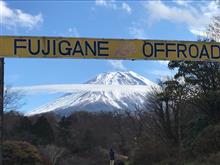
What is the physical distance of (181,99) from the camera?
47.9 m

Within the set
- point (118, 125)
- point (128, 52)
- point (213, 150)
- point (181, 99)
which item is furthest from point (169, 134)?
point (118, 125)

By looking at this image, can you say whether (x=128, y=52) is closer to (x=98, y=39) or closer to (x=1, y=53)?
(x=98, y=39)

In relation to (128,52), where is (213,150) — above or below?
below

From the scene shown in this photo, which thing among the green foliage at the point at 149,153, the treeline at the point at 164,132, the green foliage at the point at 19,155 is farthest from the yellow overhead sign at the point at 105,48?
the green foliage at the point at 149,153

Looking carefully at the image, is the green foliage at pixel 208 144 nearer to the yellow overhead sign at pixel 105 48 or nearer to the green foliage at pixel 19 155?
the green foliage at pixel 19 155

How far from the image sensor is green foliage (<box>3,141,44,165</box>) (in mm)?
33344

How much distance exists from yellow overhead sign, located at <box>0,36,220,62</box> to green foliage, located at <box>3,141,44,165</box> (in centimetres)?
1728

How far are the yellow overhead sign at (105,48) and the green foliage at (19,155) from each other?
17279 millimetres

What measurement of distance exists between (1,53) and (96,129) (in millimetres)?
83136

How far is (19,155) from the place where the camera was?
110 ft

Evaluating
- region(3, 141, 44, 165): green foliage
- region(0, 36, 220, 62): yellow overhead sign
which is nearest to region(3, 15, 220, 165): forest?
region(3, 141, 44, 165): green foliage

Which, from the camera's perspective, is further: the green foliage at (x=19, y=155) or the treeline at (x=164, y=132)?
the treeline at (x=164, y=132)

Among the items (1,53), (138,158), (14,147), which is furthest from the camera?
(138,158)

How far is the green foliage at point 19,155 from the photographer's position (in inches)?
1313
